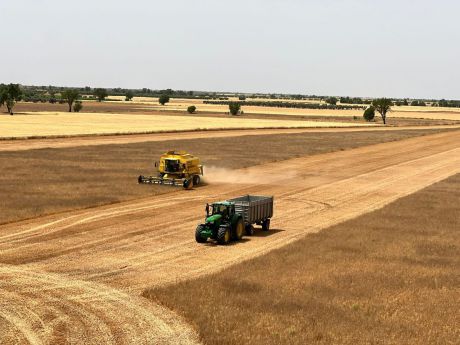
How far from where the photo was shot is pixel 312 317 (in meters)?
17.6

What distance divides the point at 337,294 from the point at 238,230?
29.1 ft

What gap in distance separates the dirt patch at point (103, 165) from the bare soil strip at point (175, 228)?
8.19 ft

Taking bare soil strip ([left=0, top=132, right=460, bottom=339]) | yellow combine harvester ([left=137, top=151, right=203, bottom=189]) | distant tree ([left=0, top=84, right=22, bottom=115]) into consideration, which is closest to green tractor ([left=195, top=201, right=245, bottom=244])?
bare soil strip ([left=0, top=132, right=460, bottom=339])

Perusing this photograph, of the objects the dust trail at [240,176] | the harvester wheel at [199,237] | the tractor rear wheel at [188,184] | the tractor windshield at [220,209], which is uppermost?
the tractor windshield at [220,209]

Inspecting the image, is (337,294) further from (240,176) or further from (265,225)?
(240,176)

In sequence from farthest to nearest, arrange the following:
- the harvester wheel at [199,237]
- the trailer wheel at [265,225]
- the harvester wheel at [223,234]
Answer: the trailer wheel at [265,225] < the harvester wheel at [199,237] < the harvester wheel at [223,234]

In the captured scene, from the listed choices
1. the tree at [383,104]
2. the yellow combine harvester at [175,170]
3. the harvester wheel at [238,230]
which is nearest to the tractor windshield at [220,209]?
the harvester wheel at [238,230]

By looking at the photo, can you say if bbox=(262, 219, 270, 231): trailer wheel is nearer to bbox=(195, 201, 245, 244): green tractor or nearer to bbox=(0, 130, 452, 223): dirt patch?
bbox=(195, 201, 245, 244): green tractor

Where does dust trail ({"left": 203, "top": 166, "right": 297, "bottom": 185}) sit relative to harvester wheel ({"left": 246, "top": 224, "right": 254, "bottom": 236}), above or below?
below

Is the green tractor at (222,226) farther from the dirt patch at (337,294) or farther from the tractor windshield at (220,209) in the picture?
the dirt patch at (337,294)

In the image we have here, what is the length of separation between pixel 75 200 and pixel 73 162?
1994 cm

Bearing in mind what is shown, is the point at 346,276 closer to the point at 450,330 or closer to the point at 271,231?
the point at 450,330

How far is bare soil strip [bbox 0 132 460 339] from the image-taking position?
74.1 feet

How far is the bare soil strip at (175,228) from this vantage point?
22.6 metres
